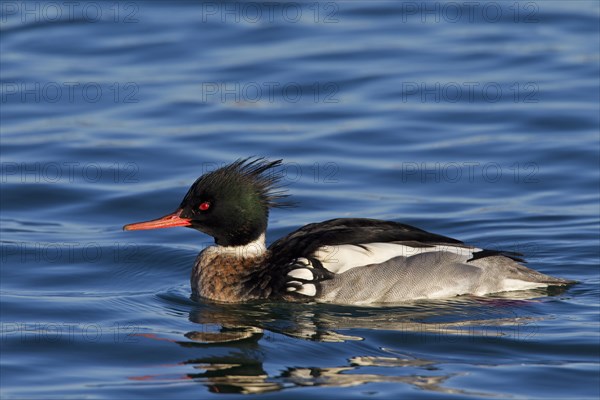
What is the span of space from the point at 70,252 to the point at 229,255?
7.28 feet

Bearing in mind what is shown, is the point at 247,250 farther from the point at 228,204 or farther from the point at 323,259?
the point at 323,259

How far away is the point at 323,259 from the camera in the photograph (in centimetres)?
1121

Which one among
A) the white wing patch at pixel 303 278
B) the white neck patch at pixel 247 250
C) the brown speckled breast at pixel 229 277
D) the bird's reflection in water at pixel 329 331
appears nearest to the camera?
the bird's reflection in water at pixel 329 331

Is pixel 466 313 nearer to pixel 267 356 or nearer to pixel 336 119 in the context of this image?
pixel 267 356

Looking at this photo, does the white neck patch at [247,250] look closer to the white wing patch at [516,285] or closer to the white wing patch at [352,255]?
the white wing patch at [352,255]

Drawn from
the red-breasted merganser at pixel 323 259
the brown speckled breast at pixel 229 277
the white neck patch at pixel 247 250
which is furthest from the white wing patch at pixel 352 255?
the white neck patch at pixel 247 250

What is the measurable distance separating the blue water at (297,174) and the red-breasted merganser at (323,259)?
0.18 m

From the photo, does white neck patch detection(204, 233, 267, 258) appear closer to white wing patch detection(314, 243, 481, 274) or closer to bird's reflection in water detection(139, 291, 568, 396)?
bird's reflection in water detection(139, 291, 568, 396)

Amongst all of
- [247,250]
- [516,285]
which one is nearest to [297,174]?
[247,250]

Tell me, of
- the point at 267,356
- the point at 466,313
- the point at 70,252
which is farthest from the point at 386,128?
the point at 267,356

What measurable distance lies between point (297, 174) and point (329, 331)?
5360 mm

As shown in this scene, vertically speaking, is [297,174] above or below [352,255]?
above

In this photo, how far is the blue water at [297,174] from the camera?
384 inches

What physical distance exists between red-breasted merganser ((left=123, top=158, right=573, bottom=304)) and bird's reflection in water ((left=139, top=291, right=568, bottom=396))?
0.14 m
